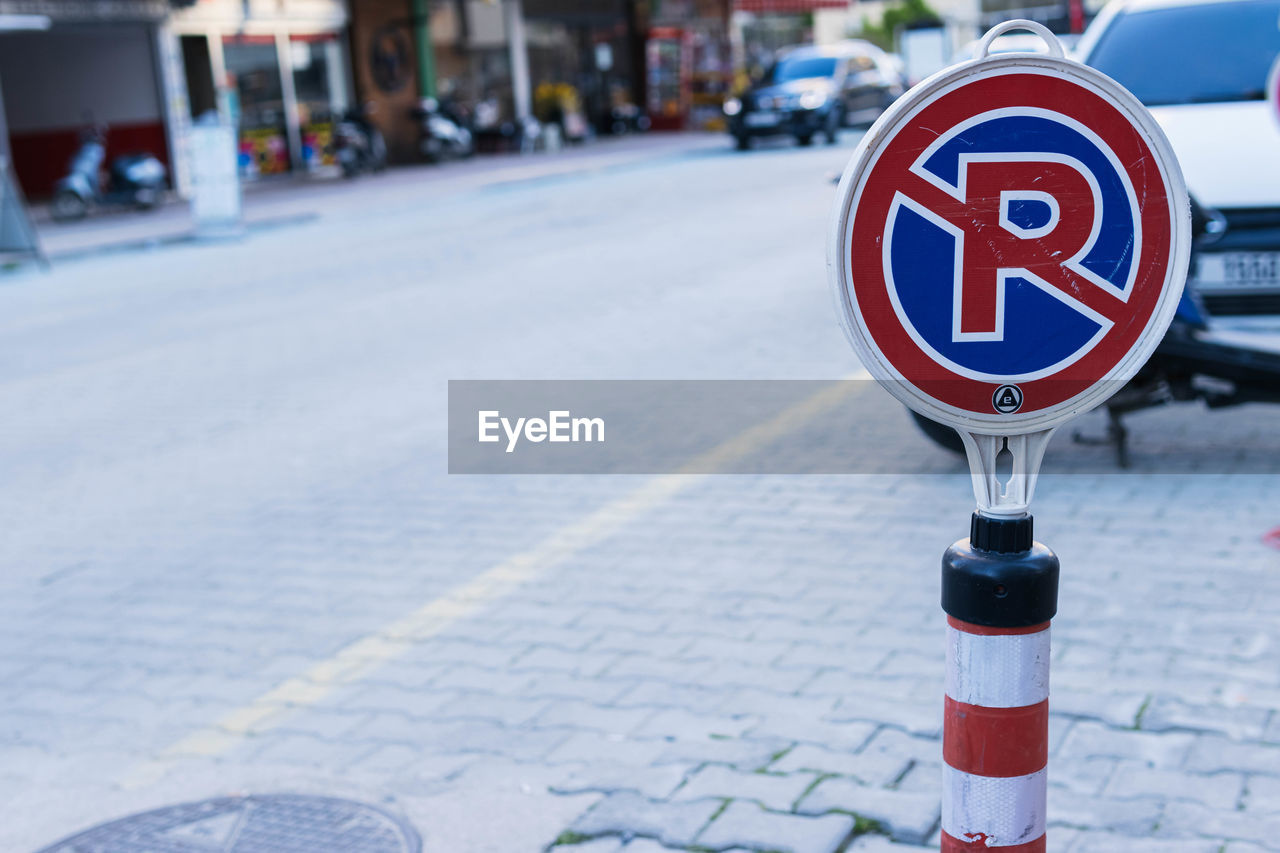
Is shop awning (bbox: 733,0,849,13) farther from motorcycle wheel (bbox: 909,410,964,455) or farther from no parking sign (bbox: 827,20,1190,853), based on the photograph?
no parking sign (bbox: 827,20,1190,853)

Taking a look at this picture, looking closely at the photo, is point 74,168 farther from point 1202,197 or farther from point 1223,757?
point 1223,757

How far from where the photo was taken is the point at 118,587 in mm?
5406

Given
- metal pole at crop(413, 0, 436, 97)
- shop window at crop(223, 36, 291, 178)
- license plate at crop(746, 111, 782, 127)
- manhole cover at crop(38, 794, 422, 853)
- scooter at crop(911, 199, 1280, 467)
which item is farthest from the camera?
metal pole at crop(413, 0, 436, 97)

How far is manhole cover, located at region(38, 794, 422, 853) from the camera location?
134 inches

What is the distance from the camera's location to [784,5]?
43688 mm

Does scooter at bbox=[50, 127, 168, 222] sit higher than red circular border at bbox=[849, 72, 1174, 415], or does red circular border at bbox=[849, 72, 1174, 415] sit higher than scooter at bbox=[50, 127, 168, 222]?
red circular border at bbox=[849, 72, 1174, 415]

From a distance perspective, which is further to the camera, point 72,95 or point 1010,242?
point 72,95

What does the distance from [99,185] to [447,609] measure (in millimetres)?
19879

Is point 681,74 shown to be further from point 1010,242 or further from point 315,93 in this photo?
point 1010,242

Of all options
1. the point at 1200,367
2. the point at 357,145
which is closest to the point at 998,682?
the point at 1200,367

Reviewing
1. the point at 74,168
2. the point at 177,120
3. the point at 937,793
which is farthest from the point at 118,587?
the point at 177,120

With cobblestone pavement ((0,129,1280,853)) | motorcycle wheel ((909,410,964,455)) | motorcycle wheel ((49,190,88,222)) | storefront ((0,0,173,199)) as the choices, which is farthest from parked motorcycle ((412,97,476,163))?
motorcycle wheel ((909,410,964,455))

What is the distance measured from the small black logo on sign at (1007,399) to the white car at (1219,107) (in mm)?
3238

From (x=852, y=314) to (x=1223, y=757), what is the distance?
2007 mm
